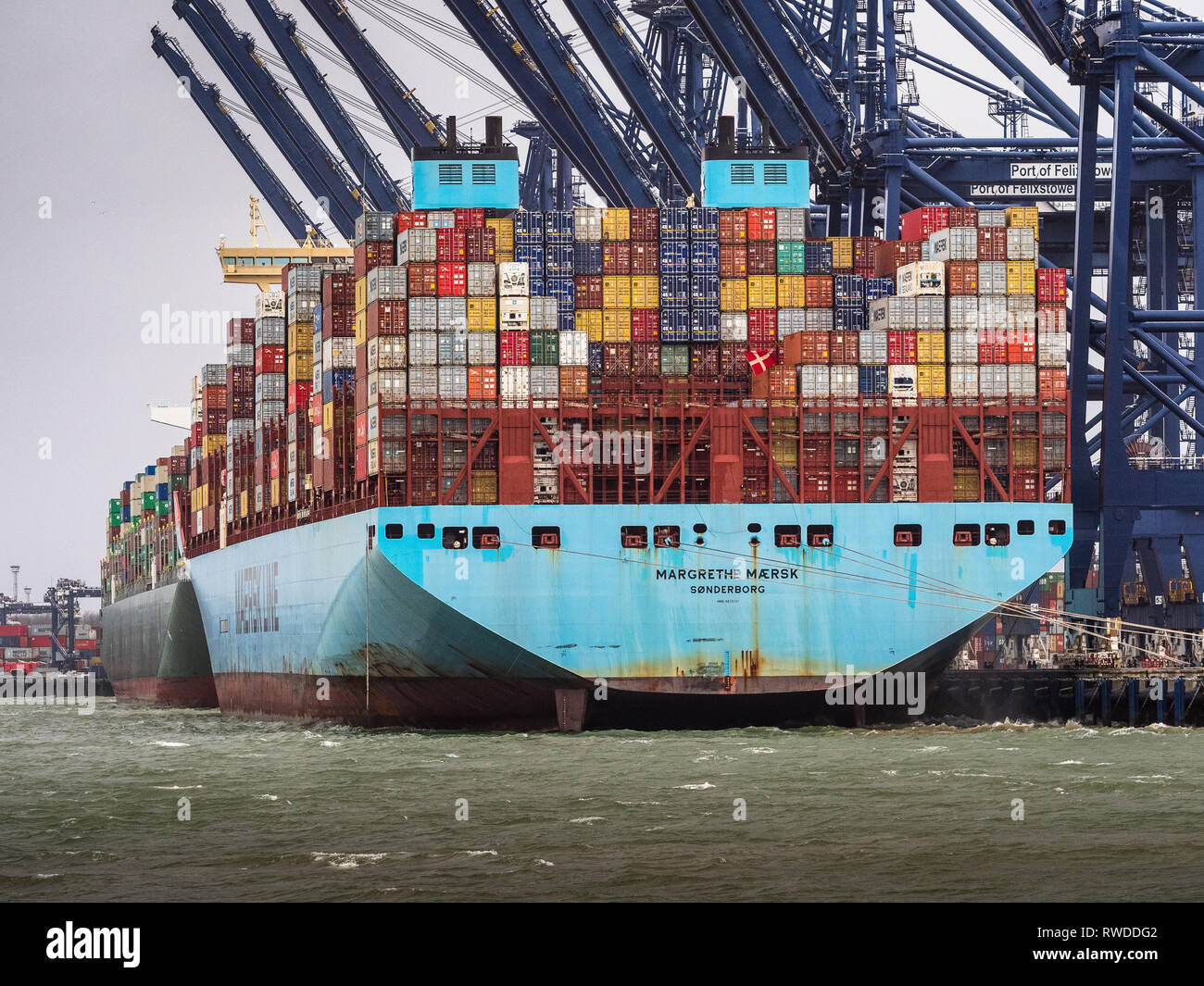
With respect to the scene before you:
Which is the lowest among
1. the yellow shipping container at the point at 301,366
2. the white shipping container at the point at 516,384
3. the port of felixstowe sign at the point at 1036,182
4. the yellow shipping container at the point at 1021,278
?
the white shipping container at the point at 516,384

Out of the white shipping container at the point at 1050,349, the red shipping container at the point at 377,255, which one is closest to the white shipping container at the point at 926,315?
the white shipping container at the point at 1050,349

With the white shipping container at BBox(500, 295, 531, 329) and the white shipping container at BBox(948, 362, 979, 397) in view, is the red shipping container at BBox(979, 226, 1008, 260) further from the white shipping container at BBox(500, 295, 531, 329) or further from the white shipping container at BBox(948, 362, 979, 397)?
the white shipping container at BBox(500, 295, 531, 329)

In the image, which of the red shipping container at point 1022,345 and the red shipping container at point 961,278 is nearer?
the red shipping container at point 1022,345

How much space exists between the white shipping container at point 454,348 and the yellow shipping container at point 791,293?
7.37 meters

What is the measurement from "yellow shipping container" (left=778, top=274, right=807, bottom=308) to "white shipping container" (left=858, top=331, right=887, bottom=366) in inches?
77.8

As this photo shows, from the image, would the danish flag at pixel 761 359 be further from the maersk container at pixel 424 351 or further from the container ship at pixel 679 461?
the maersk container at pixel 424 351

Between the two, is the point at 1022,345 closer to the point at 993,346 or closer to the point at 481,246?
the point at 993,346

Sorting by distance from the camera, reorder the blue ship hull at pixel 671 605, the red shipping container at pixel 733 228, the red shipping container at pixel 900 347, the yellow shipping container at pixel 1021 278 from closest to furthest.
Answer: the blue ship hull at pixel 671 605, the red shipping container at pixel 900 347, the yellow shipping container at pixel 1021 278, the red shipping container at pixel 733 228

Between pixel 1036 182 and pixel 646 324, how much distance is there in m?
26.7

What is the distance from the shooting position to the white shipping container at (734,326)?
44.1 m

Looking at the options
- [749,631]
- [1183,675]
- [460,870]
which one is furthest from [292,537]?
[460,870]

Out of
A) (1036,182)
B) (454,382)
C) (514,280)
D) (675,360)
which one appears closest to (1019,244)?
(675,360)

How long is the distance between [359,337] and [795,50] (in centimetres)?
1711

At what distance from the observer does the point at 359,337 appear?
150 ft
